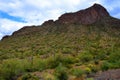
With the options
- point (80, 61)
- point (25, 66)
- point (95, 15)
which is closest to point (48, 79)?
point (25, 66)

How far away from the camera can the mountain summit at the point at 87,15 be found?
6521 inches

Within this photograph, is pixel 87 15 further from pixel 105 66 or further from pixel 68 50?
pixel 105 66

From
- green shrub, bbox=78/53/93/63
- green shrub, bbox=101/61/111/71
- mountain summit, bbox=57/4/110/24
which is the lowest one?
green shrub, bbox=101/61/111/71

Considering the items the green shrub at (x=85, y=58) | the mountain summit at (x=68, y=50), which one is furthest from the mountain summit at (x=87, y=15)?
the green shrub at (x=85, y=58)

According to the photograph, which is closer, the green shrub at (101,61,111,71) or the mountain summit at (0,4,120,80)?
the mountain summit at (0,4,120,80)

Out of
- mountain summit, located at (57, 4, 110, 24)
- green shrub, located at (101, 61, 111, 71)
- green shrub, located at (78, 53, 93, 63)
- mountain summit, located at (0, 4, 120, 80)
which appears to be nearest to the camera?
mountain summit, located at (0, 4, 120, 80)

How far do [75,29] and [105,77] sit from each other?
84918 mm

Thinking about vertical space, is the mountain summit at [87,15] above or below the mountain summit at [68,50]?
above

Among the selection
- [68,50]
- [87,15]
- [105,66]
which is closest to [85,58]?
[105,66]

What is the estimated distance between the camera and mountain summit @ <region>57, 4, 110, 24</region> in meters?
166

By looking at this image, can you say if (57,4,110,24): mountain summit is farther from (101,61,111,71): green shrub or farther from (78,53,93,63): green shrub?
(101,61,111,71): green shrub

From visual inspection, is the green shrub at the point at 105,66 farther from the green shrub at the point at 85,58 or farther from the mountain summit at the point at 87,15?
the mountain summit at the point at 87,15

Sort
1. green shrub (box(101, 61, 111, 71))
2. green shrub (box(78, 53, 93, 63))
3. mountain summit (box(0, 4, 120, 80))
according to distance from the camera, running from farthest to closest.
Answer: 1. green shrub (box(78, 53, 93, 63))
2. green shrub (box(101, 61, 111, 71))
3. mountain summit (box(0, 4, 120, 80))

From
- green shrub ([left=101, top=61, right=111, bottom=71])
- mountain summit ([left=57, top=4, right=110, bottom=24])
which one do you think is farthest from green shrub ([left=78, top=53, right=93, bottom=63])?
mountain summit ([left=57, top=4, right=110, bottom=24])
